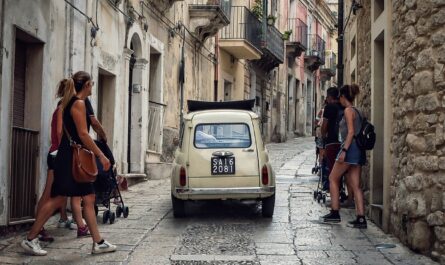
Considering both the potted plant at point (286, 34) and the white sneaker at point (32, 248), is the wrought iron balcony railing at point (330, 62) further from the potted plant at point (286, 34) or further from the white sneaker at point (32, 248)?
the white sneaker at point (32, 248)

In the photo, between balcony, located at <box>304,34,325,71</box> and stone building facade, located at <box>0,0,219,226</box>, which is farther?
balcony, located at <box>304,34,325,71</box>

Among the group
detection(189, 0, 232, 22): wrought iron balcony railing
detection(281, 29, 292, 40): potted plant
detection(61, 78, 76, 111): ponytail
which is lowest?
detection(61, 78, 76, 111): ponytail

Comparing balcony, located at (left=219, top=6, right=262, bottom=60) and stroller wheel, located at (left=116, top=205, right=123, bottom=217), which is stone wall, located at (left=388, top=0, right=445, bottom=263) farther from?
balcony, located at (left=219, top=6, right=262, bottom=60)

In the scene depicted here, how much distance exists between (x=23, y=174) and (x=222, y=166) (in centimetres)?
259

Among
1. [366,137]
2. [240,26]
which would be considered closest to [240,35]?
[240,26]

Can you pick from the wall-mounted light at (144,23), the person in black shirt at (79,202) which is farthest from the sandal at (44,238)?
the wall-mounted light at (144,23)

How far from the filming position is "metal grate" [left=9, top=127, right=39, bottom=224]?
7656mm

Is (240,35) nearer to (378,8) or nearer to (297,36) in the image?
(297,36)

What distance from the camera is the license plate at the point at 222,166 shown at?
28.8 ft

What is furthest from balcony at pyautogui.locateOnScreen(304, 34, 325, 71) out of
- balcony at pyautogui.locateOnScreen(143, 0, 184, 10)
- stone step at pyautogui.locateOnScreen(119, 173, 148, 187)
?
stone step at pyautogui.locateOnScreen(119, 173, 148, 187)

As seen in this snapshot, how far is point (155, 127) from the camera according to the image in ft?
50.3

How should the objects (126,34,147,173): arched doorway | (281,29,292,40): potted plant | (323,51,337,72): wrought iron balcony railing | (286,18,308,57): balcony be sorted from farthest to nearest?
(323,51,337,72): wrought iron balcony railing, (286,18,308,57): balcony, (281,29,292,40): potted plant, (126,34,147,173): arched doorway

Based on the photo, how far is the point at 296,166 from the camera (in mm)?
17375

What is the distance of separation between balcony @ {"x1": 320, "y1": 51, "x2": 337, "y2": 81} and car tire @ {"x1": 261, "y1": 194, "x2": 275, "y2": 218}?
34.0m
